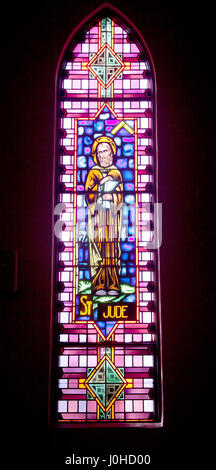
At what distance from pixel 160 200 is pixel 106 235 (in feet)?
1.70

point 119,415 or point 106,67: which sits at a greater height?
point 106,67

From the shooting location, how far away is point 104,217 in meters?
3.53

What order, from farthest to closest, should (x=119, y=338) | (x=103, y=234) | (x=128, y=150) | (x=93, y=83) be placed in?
(x=93, y=83) < (x=128, y=150) < (x=103, y=234) < (x=119, y=338)

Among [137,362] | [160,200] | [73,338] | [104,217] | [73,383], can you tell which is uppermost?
[160,200]

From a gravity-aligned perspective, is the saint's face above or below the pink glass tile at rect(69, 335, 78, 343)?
above

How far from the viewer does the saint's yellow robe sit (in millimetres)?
3467

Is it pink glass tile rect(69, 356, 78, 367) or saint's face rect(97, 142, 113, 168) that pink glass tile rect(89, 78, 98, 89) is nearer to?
saint's face rect(97, 142, 113, 168)

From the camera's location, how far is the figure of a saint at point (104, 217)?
3.47 metres

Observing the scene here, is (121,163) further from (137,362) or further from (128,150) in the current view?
(137,362)

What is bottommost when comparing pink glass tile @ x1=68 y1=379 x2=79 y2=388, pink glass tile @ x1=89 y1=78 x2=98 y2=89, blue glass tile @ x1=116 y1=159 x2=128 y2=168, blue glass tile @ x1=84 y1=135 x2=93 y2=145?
pink glass tile @ x1=68 y1=379 x2=79 y2=388

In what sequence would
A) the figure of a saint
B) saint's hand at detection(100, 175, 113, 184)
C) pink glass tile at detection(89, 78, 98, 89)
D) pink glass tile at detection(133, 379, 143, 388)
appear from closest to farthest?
pink glass tile at detection(133, 379, 143, 388) < the figure of a saint < saint's hand at detection(100, 175, 113, 184) < pink glass tile at detection(89, 78, 98, 89)

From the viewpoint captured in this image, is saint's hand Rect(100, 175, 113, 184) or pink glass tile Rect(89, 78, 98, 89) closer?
saint's hand Rect(100, 175, 113, 184)

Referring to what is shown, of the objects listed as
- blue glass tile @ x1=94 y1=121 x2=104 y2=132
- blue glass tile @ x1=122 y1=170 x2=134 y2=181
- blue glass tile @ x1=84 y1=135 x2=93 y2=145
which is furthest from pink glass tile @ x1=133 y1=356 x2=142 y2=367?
blue glass tile @ x1=94 y1=121 x2=104 y2=132

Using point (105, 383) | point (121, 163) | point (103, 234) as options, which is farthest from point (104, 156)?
point (105, 383)
